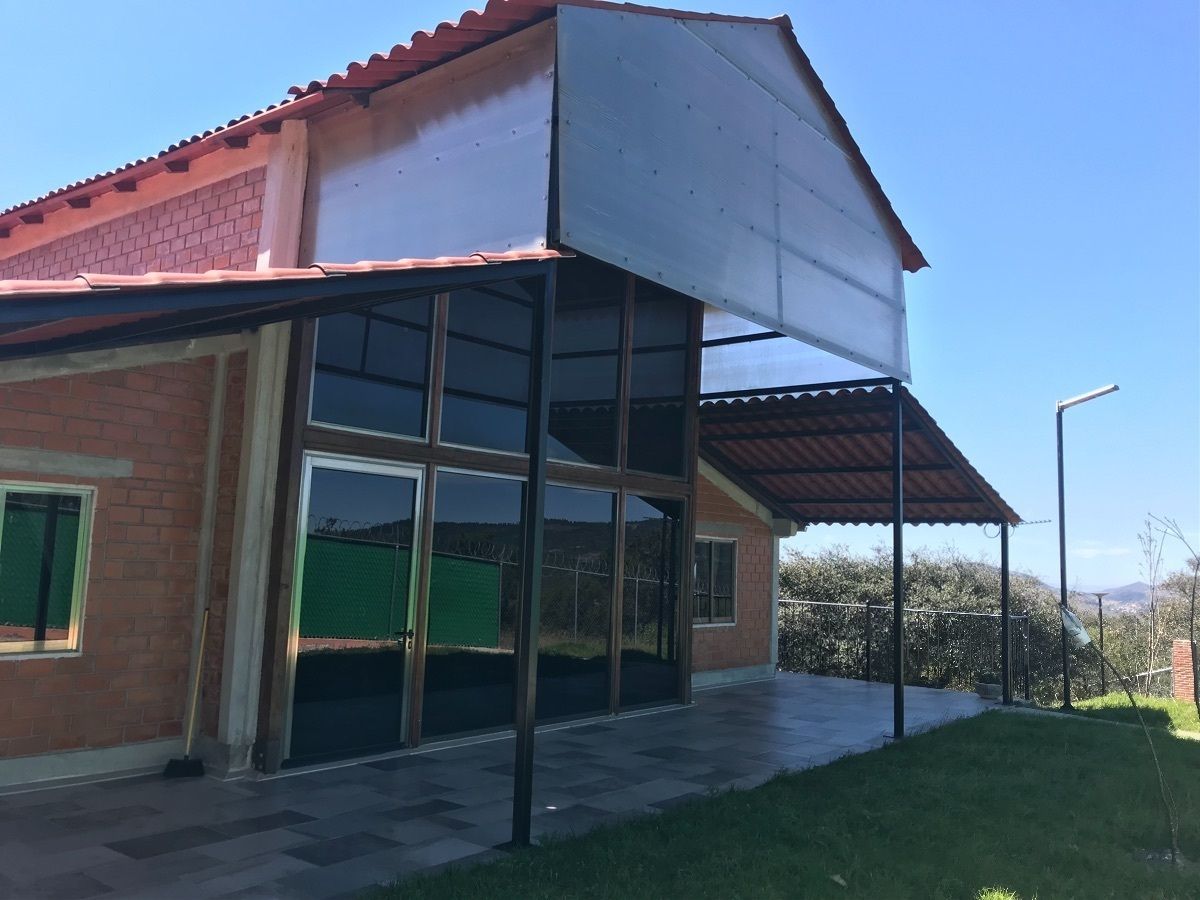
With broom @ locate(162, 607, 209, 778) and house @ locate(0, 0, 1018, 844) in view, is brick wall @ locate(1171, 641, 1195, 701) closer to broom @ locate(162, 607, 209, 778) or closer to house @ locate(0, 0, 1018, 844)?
house @ locate(0, 0, 1018, 844)

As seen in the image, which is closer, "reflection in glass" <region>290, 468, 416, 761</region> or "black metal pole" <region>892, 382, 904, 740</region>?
"reflection in glass" <region>290, 468, 416, 761</region>

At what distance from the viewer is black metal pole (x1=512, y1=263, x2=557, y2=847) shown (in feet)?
16.8

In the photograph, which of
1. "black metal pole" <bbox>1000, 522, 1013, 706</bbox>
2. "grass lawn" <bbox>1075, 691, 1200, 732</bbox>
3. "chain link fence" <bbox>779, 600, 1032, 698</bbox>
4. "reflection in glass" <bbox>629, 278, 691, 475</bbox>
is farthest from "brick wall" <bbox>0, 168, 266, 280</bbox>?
"chain link fence" <bbox>779, 600, 1032, 698</bbox>

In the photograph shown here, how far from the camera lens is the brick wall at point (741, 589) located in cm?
1261

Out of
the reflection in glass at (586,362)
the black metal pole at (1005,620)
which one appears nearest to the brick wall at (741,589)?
the reflection in glass at (586,362)

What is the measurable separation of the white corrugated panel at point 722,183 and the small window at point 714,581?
403 cm

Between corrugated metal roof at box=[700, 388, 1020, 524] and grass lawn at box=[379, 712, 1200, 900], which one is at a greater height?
corrugated metal roof at box=[700, 388, 1020, 524]

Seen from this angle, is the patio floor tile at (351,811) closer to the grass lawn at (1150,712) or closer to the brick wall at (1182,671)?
the grass lawn at (1150,712)

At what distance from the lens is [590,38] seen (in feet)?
21.7

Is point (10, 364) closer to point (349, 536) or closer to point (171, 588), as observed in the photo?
point (171, 588)

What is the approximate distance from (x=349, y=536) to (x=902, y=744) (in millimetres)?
5738

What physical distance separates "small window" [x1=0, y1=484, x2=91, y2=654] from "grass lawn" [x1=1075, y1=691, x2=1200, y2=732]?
1145 cm

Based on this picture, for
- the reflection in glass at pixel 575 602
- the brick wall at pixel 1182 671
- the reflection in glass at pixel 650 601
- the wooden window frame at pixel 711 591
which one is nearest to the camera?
the reflection in glass at pixel 575 602

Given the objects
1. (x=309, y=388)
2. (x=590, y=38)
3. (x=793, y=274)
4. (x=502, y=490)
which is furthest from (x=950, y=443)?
(x=309, y=388)
